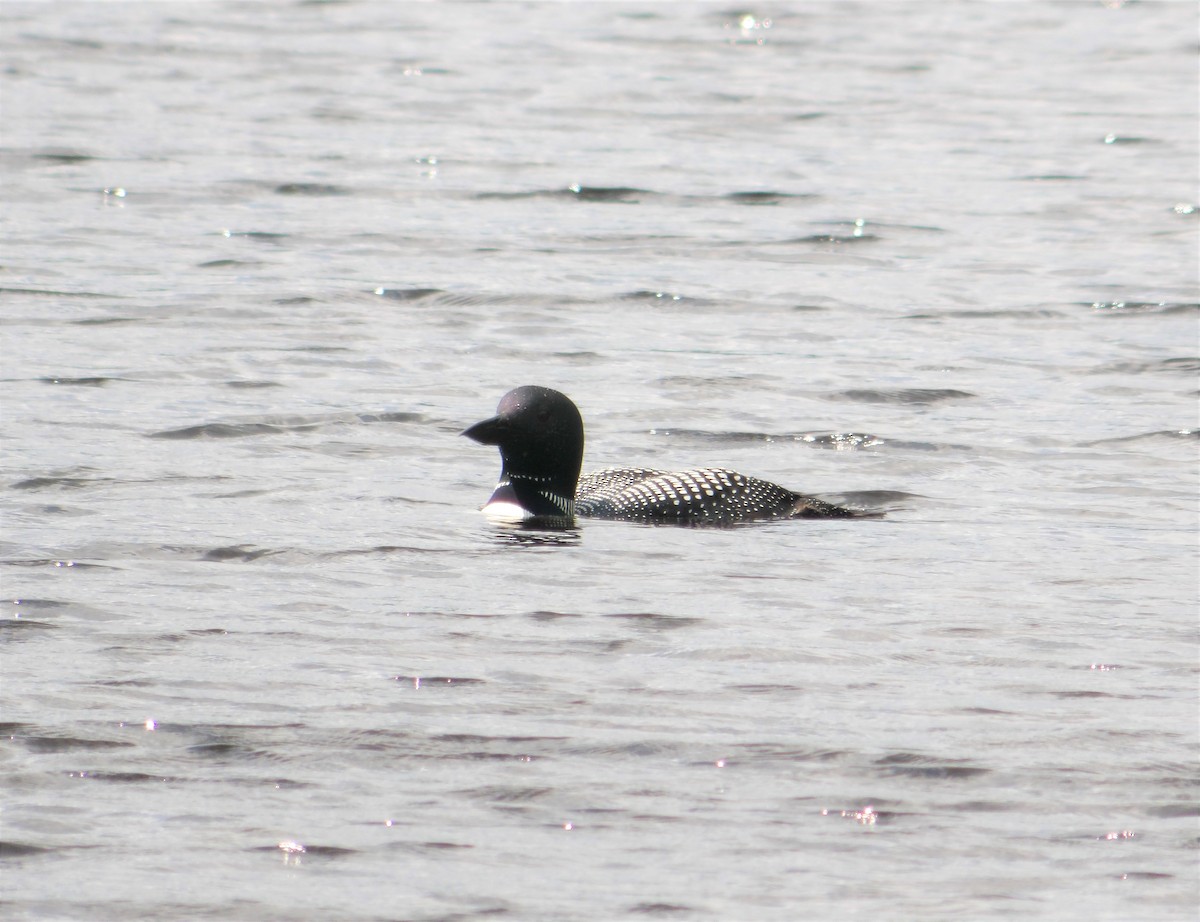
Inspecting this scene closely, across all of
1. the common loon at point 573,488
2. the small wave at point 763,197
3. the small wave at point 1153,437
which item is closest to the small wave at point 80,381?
the common loon at point 573,488

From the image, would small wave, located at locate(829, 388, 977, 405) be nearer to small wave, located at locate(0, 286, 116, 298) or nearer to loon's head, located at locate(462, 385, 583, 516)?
loon's head, located at locate(462, 385, 583, 516)

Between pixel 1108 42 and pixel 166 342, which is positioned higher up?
pixel 1108 42

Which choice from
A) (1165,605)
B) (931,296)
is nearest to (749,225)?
(931,296)

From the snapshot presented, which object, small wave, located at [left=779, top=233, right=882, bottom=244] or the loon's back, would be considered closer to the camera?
the loon's back

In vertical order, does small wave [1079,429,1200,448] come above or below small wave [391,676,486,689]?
above

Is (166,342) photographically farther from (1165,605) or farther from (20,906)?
(20,906)

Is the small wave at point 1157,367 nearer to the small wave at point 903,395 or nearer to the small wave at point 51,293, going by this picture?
the small wave at point 903,395

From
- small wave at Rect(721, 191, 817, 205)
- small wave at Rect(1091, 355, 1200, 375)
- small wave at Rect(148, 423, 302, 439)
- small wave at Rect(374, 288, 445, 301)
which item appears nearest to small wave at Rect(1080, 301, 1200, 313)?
small wave at Rect(1091, 355, 1200, 375)

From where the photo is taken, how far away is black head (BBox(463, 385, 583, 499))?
9078mm

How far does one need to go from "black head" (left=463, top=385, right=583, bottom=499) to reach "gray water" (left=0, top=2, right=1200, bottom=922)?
0.27 m

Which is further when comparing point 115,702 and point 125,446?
point 125,446

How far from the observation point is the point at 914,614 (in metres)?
7.48

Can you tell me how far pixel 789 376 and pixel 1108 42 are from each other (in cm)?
1716

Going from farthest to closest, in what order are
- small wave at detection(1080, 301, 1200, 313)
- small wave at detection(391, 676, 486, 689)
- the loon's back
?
small wave at detection(1080, 301, 1200, 313) → the loon's back → small wave at detection(391, 676, 486, 689)
